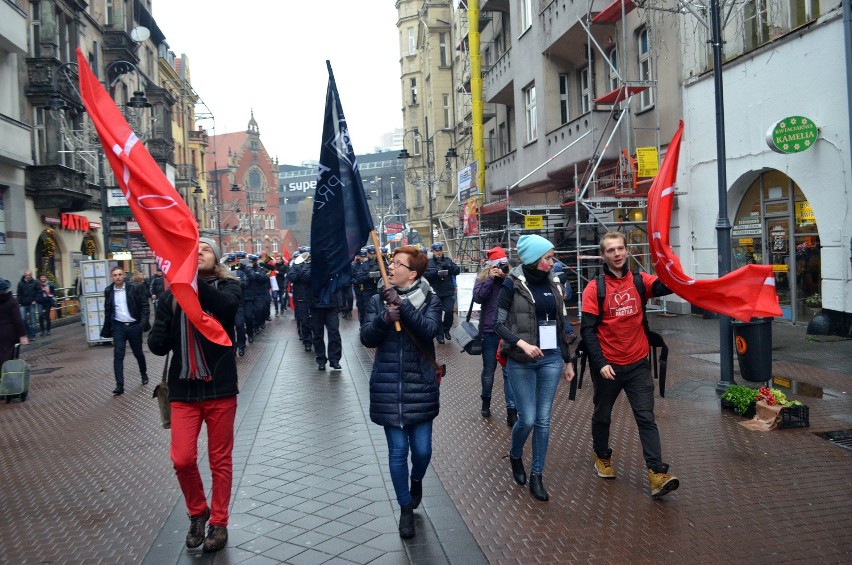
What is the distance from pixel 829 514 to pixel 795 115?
10805 millimetres

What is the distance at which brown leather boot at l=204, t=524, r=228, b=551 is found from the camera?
5074 mm

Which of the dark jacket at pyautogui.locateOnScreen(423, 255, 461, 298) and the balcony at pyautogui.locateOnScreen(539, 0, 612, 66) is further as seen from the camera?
the balcony at pyautogui.locateOnScreen(539, 0, 612, 66)

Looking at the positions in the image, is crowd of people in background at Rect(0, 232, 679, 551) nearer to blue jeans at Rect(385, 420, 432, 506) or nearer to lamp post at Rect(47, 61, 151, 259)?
blue jeans at Rect(385, 420, 432, 506)

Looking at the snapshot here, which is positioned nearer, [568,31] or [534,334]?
[534,334]

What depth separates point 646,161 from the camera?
1866 centimetres

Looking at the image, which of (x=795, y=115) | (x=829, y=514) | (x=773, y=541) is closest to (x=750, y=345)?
(x=829, y=514)

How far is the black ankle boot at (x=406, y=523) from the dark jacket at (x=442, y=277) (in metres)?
10.0

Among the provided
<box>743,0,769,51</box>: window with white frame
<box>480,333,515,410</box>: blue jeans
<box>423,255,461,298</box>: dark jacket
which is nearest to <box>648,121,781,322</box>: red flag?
<box>480,333,515,410</box>: blue jeans

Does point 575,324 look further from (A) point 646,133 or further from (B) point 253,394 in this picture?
(B) point 253,394

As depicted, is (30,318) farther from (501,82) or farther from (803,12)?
(803,12)

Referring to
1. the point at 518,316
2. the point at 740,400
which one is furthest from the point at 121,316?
the point at 740,400

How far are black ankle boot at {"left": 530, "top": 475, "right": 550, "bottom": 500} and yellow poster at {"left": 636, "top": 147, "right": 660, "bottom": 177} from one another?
1375 cm

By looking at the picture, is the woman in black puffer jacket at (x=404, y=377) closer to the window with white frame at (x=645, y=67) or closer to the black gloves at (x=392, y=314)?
the black gloves at (x=392, y=314)

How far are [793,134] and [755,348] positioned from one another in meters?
6.84
